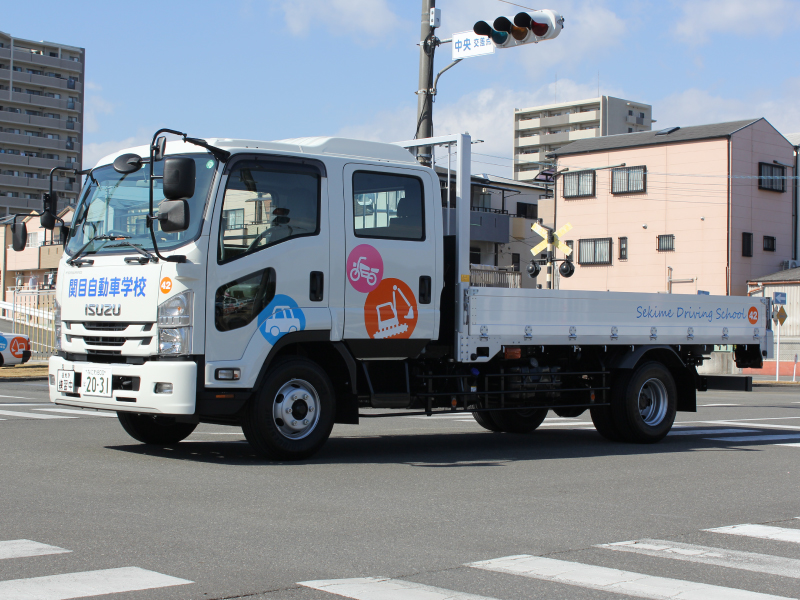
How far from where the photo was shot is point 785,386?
31.3 metres

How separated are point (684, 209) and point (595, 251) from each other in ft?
18.7

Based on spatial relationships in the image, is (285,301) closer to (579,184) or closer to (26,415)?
(26,415)

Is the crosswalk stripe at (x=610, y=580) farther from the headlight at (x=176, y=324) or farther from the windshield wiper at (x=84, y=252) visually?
the windshield wiper at (x=84, y=252)

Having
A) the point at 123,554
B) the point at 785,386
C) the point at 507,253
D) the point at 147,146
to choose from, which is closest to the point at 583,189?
the point at 507,253

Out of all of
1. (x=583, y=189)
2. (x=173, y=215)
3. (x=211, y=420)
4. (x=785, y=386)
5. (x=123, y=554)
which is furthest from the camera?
(x=583, y=189)

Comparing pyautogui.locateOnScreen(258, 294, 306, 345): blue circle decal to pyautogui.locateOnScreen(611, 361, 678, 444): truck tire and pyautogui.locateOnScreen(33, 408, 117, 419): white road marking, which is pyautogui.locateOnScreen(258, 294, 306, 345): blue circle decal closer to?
pyautogui.locateOnScreen(611, 361, 678, 444): truck tire

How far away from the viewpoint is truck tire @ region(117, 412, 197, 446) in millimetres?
10328

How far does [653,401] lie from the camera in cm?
1217

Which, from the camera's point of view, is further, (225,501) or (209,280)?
(209,280)

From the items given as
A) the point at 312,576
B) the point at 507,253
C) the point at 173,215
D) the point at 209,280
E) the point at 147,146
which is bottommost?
the point at 312,576

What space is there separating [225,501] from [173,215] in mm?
2626

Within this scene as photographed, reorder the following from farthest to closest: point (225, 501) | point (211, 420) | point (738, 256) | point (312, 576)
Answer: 1. point (738, 256)
2. point (211, 420)
3. point (225, 501)
4. point (312, 576)

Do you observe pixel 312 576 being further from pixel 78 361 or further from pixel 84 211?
pixel 84 211

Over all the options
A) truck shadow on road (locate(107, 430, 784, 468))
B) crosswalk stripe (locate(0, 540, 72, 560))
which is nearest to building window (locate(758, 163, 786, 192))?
truck shadow on road (locate(107, 430, 784, 468))
